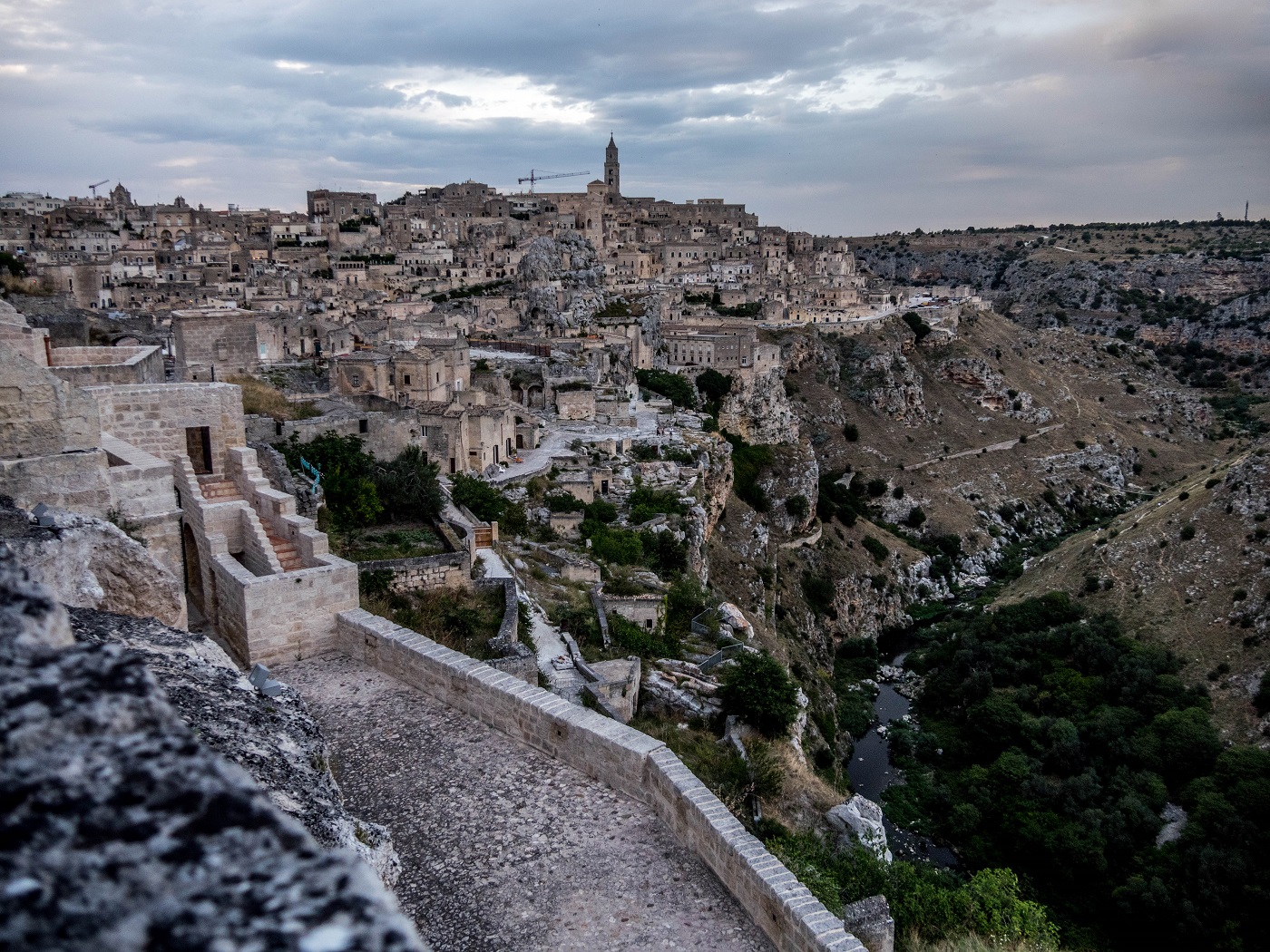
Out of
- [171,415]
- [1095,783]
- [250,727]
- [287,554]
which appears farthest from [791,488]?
[250,727]

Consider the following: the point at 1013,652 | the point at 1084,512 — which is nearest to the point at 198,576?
the point at 1013,652

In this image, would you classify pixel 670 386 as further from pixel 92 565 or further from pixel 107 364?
pixel 92 565

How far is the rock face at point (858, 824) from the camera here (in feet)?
43.1

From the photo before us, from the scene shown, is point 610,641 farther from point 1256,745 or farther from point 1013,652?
point 1013,652

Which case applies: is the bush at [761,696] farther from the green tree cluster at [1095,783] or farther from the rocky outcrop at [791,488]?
the rocky outcrop at [791,488]

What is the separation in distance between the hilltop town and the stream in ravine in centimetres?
21

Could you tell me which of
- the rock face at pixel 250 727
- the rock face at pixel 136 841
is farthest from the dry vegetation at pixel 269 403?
the rock face at pixel 136 841

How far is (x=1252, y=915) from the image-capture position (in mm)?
20562

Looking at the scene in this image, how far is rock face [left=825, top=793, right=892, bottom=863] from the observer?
13.1m

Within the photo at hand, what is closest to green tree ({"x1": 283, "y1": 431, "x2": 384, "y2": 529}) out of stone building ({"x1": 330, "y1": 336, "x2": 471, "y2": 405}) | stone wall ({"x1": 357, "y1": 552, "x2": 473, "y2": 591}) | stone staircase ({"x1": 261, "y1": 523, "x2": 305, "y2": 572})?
stone wall ({"x1": 357, "y1": 552, "x2": 473, "y2": 591})

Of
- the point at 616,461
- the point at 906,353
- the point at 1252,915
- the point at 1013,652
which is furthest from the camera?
the point at 906,353

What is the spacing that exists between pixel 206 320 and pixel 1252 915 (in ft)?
86.5

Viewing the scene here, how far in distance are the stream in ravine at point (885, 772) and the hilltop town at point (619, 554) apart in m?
0.21

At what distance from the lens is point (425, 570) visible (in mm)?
12125
